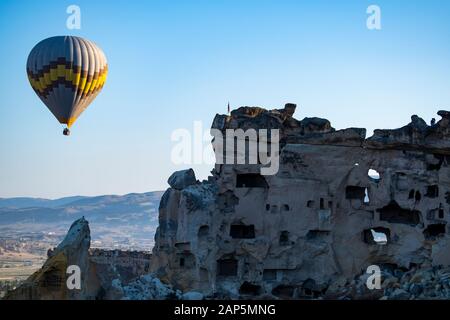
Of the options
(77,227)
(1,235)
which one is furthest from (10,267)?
(77,227)

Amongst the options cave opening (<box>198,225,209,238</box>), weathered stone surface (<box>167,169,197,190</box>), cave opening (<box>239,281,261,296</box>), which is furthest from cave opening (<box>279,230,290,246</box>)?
weathered stone surface (<box>167,169,197,190</box>)

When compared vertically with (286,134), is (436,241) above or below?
below

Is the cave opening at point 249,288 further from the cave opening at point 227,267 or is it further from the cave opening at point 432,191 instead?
the cave opening at point 432,191

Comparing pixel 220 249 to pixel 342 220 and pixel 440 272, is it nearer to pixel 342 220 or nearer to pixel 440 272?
pixel 342 220

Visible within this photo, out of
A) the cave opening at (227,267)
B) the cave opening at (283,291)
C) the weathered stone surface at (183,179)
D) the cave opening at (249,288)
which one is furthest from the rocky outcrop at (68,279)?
the weathered stone surface at (183,179)

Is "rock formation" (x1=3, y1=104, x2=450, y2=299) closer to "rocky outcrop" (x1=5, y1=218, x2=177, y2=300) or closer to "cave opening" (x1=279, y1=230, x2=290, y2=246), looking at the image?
"cave opening" (x1=279, y1=230, x2=290, y2=246)
